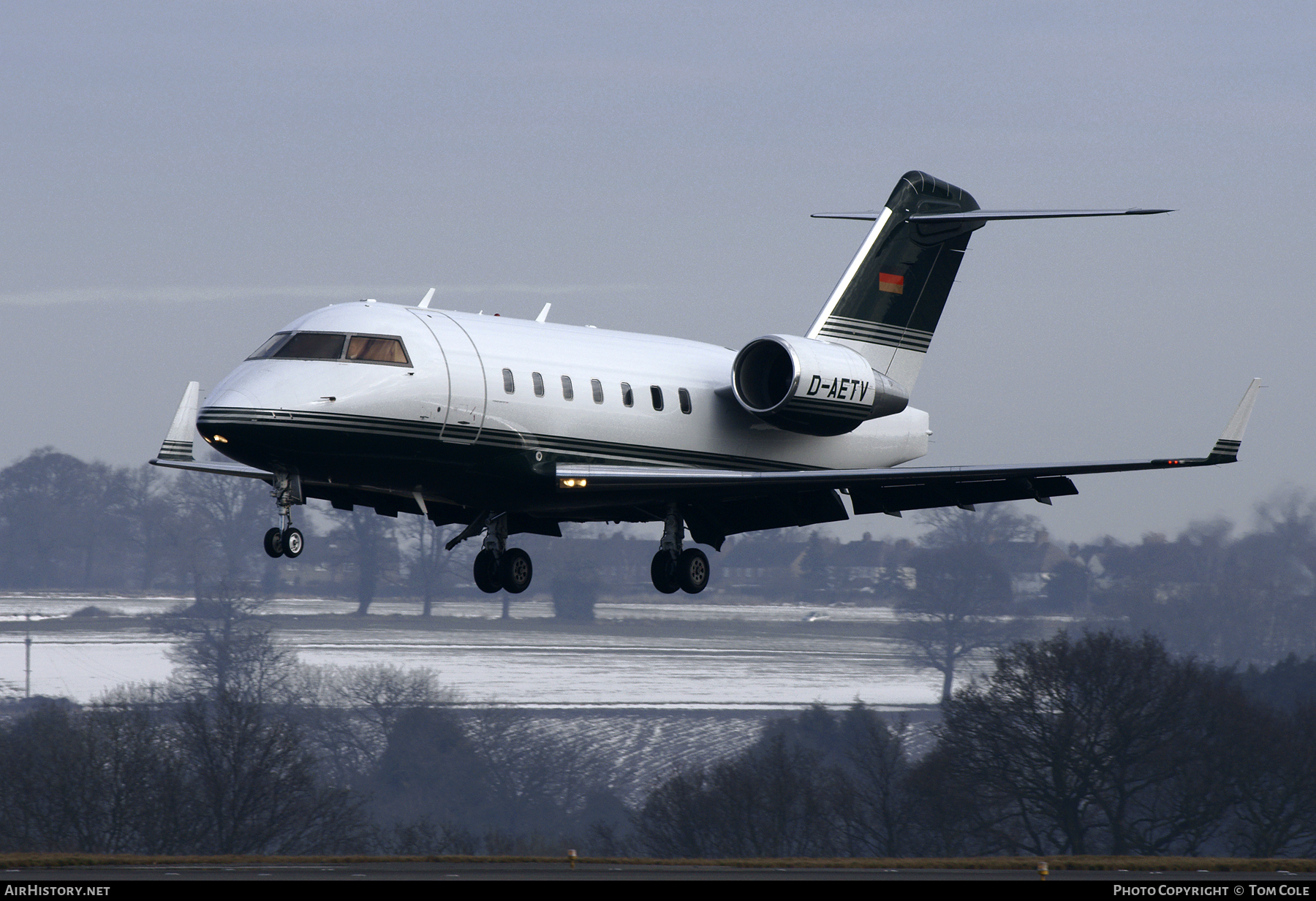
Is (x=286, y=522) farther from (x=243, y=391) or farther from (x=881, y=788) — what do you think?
(x=881, y=788)

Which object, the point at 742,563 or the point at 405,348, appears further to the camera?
the point at 742,563

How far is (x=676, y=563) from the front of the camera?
31.0 m

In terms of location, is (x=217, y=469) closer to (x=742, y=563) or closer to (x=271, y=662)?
(x=271, y=662)

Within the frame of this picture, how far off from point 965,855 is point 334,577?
8844 cm

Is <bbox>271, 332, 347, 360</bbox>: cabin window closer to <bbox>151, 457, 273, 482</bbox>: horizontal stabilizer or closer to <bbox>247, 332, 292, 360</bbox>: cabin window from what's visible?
<bbox>247, 332, 292, 360</bbox>: cabin window

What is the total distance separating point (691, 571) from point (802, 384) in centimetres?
418

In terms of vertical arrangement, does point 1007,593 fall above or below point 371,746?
above

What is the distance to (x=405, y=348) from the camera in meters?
26.3

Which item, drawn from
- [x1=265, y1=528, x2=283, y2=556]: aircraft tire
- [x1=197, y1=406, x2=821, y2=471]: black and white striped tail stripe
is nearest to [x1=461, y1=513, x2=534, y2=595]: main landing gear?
[x1=197, y1=406, x2=821, y2=471]: black and white striped tail stripe

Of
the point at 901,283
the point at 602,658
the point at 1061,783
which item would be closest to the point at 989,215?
the point at 901,283

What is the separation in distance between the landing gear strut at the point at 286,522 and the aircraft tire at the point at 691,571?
794 cm
